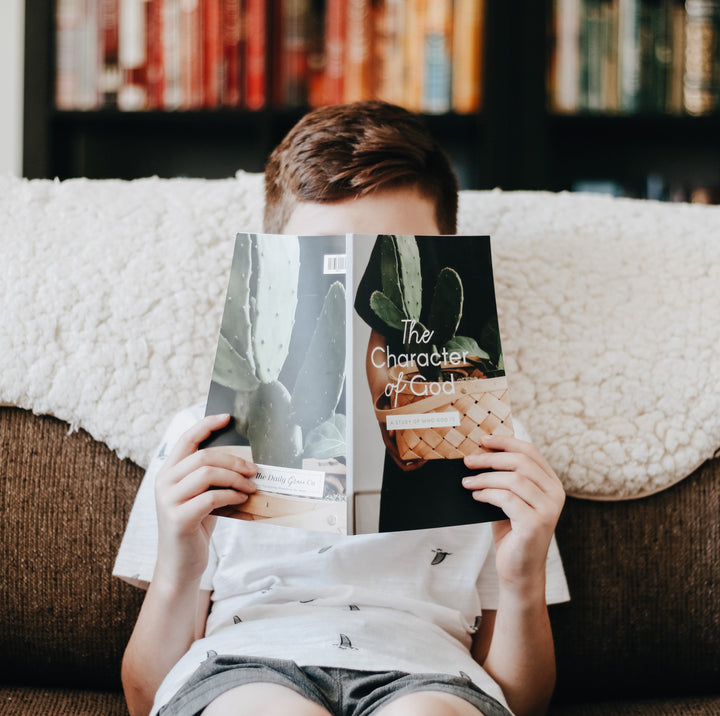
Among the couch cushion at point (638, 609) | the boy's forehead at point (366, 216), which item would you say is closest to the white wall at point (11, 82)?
the boy's forehead at point (366, 216)

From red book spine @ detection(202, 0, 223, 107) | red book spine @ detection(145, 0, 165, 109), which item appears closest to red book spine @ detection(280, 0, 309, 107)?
red book spine @ detection(202, 0, 223, 107)

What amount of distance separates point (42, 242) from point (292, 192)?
0.35m

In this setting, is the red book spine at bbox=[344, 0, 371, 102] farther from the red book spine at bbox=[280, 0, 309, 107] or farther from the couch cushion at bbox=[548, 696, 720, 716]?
the couch cushion at bbox=[548, 696, 720, 716]

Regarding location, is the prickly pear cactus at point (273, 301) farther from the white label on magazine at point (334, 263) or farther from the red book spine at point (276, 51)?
the red book spine at point (276, 51)

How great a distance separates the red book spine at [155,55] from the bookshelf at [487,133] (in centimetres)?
3

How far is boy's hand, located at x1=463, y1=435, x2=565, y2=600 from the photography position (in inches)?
23.7

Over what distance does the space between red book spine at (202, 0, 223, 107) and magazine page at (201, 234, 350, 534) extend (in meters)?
0.86

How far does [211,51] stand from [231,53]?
0.04 metres

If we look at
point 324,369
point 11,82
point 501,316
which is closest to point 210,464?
point 324,369

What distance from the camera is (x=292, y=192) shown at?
77cm

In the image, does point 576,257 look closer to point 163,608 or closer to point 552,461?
point 552,461

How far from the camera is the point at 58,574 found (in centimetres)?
81

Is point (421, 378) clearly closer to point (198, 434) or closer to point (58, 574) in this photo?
point (198, 434)

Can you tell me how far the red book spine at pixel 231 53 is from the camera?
4.38 ft
